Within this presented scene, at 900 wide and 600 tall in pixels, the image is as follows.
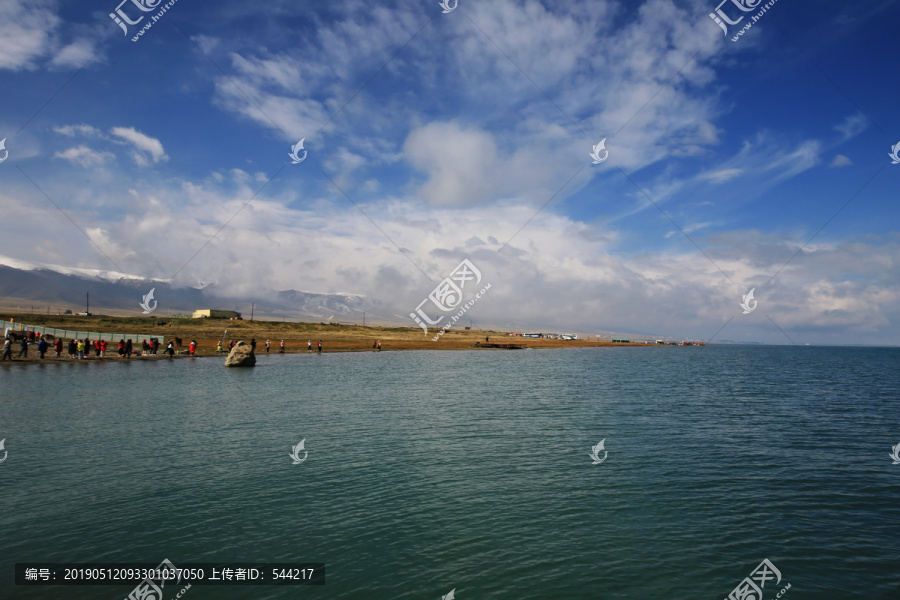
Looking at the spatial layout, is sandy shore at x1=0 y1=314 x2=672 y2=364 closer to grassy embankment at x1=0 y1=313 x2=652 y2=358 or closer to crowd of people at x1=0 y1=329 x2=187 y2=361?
grassy embankment at x1=0 y1=313 x2=652 y2=358

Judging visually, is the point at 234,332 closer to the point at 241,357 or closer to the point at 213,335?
the point at 213,335

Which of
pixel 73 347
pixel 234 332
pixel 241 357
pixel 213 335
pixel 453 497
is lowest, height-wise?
pixel 453 497

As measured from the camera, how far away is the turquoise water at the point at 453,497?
11883 millimetres

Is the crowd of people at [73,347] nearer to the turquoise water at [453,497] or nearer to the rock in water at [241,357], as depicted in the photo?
the rock in water at [241,357]

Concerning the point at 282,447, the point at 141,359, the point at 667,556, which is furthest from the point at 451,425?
the point at 141,359

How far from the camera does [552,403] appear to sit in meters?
38.1

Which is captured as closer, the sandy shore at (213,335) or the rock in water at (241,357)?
the rock in water at (241,357)

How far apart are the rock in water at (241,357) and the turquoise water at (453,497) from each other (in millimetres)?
27720

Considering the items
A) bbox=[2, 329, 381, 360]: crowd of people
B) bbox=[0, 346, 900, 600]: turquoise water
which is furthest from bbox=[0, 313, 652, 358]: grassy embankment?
bbox=[0, 346, 900, 600]: turquoise water

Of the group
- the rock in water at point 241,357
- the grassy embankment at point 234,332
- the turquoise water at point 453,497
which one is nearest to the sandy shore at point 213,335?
the grassy embankment at point 234,332

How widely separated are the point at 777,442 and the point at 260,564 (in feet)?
92.2

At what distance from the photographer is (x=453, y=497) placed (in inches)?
648

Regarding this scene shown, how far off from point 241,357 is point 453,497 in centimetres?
5394

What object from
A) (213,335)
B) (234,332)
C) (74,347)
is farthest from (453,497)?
(234,332)
